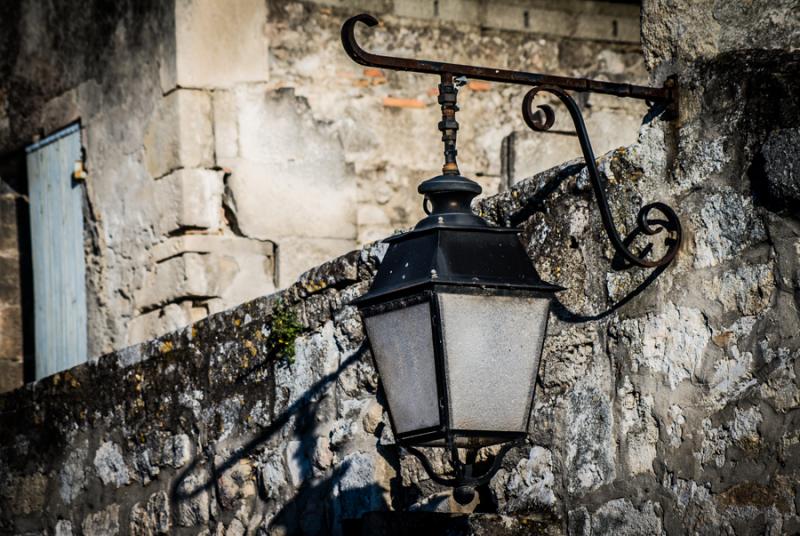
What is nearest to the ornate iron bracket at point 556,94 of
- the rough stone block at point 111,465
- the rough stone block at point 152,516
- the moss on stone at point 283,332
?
the moss on stone at point 283,332

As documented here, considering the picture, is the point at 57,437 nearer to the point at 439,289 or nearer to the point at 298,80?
the point at 298,80

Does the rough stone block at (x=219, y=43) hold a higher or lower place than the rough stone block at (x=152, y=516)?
higher

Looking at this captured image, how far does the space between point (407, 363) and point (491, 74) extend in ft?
2.52

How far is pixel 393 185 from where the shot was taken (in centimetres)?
779

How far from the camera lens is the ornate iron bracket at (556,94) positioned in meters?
3.57

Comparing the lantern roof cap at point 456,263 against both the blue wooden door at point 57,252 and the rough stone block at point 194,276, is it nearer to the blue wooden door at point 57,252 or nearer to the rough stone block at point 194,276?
the rough stone block at point 194,276

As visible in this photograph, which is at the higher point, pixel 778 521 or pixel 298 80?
pixel 298 80

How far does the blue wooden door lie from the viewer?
834 centimetres

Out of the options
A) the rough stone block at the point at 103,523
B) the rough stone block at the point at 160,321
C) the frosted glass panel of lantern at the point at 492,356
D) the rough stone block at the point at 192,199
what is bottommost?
the frosted glass panel of lantern at the point at 492,356

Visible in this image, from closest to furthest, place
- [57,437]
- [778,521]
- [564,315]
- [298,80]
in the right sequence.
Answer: [778,521]
[564,315]
[57,437]
[298,80]

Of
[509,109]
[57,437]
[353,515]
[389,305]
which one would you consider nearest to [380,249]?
[353,515]

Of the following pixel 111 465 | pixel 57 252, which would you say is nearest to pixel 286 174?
pixel 57 252

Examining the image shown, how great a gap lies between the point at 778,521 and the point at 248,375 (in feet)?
7.81

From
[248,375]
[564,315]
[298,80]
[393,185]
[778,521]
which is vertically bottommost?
[778,521]
